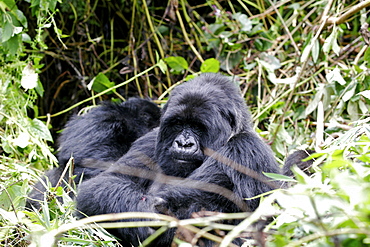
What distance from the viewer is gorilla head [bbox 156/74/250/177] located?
10.4 ft

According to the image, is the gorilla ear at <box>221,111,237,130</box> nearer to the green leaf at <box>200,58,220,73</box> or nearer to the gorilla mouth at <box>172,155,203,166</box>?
the gorilla mouth at <box>172,155,203,166</box>

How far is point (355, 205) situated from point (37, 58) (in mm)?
3497

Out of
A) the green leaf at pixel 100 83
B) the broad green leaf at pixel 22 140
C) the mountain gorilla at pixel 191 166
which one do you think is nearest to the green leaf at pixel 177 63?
the green leaf at pixel 100 83

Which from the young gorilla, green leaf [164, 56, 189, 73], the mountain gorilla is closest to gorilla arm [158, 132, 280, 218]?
the mountain gorilla

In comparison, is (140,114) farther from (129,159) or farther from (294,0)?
(294,0)

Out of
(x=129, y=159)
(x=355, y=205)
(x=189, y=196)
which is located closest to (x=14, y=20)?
(x=129, y=159)

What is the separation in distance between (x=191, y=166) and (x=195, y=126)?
0.27 metres

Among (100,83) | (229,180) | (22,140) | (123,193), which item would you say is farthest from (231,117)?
(100,83)

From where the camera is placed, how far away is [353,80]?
13.8 ft

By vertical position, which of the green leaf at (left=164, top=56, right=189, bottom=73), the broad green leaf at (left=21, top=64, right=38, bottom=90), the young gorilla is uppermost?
the broad green leaf at (left=21, top=64, right=38, bottom=90)

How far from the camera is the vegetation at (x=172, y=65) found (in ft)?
12.7

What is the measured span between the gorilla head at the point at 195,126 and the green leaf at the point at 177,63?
185 cm

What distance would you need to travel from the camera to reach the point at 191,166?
3160mm

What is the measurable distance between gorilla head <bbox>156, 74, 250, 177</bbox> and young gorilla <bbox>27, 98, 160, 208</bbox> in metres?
0.77
